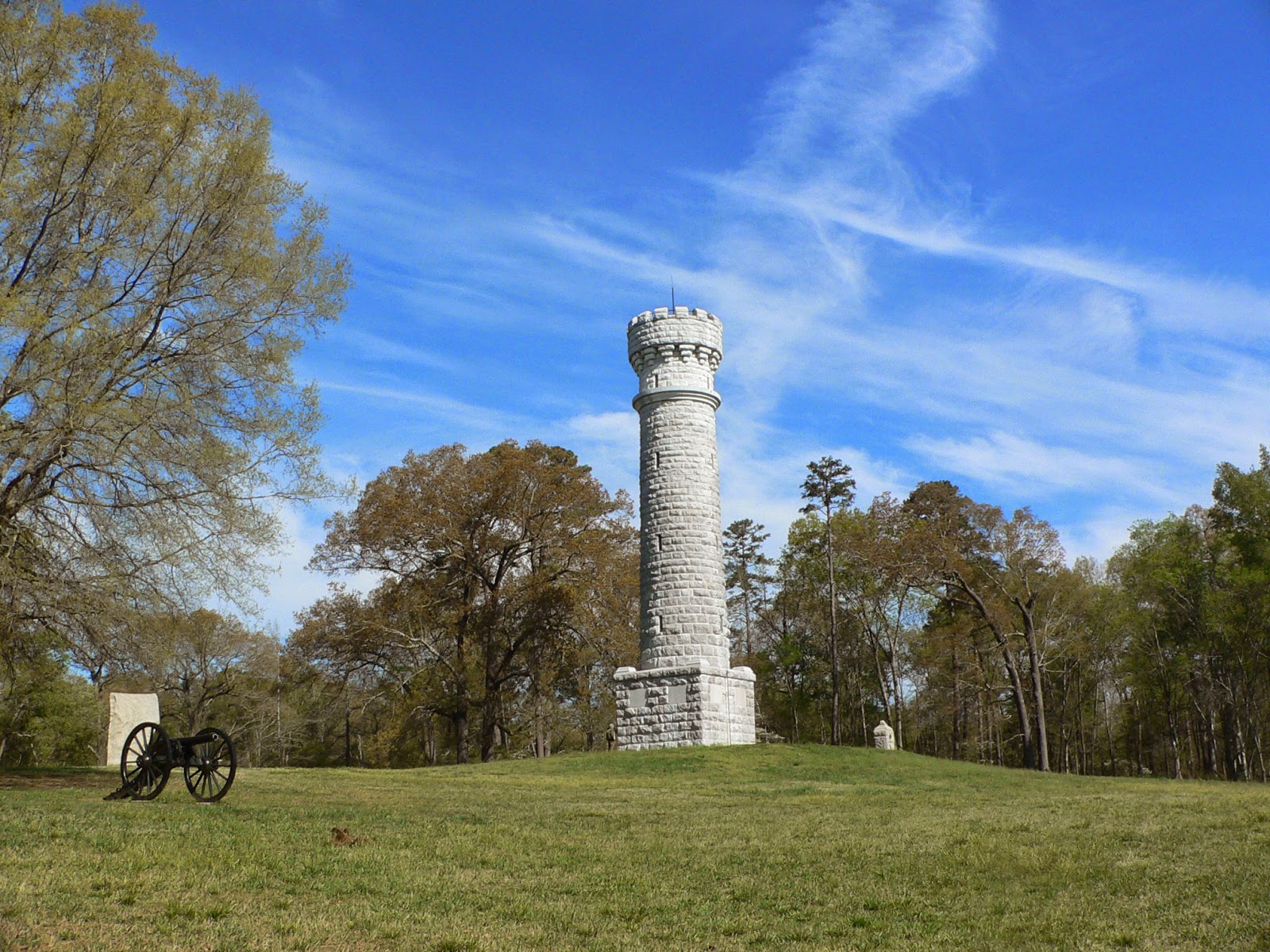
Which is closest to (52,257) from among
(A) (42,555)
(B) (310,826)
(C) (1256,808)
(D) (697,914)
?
(A) (42,555)

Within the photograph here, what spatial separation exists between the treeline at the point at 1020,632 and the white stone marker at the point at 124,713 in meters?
23.0

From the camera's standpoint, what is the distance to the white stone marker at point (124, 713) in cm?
2056

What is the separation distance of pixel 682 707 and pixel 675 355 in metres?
9.14

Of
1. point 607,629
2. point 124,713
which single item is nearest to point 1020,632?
point 607,629

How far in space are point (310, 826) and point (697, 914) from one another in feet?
15.2

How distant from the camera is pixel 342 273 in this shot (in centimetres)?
1738

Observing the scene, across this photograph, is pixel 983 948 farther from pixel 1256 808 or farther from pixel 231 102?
pixel 231 102

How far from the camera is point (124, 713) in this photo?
818 inches

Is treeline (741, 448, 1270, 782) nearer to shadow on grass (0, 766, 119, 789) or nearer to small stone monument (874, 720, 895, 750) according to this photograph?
small stone monument (874, 720, 895, 750)

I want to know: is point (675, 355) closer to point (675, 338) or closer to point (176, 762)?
point (675, 338)

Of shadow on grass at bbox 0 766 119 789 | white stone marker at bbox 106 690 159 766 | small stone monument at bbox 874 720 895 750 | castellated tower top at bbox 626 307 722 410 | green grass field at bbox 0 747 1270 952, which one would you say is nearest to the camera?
green grass field at bbox 0 747 1270 952

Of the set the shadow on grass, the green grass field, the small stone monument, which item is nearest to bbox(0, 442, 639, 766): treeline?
the small stone monument

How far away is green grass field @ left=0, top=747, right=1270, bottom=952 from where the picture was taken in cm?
Answer: 657

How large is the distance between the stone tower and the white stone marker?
1101cm
